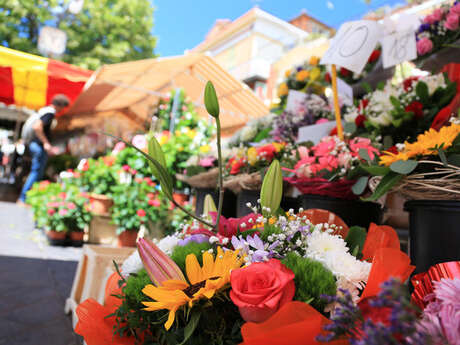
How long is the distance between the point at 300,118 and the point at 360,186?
2.99 ft

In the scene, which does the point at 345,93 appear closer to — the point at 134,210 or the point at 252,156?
the point at 252,156

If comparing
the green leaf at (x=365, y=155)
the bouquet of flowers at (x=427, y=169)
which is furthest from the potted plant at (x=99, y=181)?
the bouquet of flowers at (x=427, y=169)

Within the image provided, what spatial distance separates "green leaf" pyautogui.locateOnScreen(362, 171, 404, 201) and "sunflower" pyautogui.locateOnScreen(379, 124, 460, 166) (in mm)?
38

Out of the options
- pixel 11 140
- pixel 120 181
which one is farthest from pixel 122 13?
pixel 120 181

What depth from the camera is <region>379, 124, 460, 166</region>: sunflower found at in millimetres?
949

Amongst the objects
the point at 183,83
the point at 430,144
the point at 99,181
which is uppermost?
the point at 183,83

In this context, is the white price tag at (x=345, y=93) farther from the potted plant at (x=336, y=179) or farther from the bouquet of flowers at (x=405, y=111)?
the potted plant at (x=336, y=179)

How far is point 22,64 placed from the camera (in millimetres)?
5152

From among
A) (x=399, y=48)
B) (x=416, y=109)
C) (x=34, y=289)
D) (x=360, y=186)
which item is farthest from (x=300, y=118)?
(x=34, y=289)

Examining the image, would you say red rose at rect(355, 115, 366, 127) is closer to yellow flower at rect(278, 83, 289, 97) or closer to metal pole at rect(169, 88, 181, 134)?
yellow flower at rect(278, 83, 289, 97)

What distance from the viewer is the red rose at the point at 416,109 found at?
1.38 metres

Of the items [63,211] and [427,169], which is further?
[63,211]

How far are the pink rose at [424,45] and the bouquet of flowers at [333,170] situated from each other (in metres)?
0.82

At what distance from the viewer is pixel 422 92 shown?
4.74 feet
